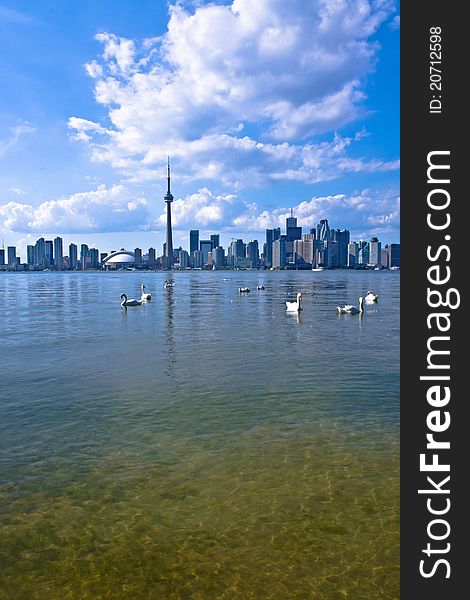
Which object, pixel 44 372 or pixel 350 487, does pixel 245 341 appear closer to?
pixel 44 372

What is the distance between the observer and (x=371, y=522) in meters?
11.0

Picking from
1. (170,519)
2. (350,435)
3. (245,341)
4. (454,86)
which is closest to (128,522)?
(170,519)

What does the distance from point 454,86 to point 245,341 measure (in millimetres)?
29521

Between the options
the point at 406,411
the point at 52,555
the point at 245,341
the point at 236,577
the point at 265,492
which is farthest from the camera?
the point at 245,341

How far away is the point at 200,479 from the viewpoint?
1317 centimetres

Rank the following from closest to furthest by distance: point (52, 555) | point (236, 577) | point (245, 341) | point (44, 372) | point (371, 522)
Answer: point (236, 577) → point (52, 555) → point (371, 522) → point (44, 372) → point (245, 341)

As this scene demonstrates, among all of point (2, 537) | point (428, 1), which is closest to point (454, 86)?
point (428, 1)

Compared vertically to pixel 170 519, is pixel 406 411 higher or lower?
higher

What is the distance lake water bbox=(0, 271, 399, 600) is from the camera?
9.34 m

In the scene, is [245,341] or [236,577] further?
[245,341]

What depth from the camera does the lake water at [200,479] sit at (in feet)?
30.6

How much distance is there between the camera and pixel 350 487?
41.6 ft

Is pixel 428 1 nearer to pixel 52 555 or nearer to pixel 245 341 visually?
pixel 52 555

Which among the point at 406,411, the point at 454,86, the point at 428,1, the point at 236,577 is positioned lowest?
the point at 236,577
